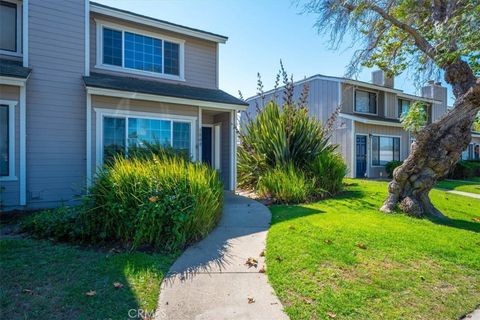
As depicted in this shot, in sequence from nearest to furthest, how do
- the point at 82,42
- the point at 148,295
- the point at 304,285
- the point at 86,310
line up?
the point at 86,310 → the point at 148,295 → the point at 304,285 → the point at 82,42

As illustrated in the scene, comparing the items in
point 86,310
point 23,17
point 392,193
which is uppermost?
point 23,17

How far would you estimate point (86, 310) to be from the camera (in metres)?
3.38

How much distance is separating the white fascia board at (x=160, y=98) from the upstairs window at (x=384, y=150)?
486 inches

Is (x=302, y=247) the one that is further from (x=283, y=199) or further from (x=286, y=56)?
(x=286, y=56)

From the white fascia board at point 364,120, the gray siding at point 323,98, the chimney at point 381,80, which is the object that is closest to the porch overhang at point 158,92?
the gray siding at point 323,98

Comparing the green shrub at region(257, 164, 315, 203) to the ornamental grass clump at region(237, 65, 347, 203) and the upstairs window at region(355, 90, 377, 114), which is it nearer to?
the ornamental grass clump at region(237, 65, 347, 203)

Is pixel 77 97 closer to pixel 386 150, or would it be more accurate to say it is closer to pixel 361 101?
pixel 361 101

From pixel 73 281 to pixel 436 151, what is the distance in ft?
28.4

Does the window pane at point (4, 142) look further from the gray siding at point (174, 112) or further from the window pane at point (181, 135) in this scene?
the window pane at point (181, 135)

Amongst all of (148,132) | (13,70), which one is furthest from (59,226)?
(13,70)

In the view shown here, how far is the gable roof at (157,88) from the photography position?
913 cm

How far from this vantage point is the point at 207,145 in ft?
42.1

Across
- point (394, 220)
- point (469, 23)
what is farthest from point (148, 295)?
point (469, 23)

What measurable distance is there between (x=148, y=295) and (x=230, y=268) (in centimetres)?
128
